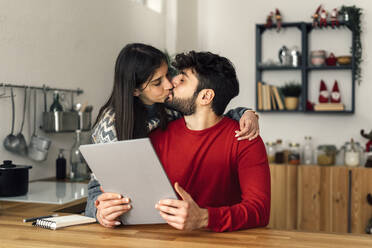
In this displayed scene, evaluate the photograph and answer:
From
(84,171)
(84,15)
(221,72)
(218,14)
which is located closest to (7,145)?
(84,171)

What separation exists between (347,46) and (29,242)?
148 inches

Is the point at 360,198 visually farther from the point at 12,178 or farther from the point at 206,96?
the point at 12,178

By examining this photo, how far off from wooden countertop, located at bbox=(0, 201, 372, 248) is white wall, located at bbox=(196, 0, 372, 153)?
3.14 meters

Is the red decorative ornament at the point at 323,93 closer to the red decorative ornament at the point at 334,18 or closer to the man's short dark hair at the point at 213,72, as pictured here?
the red decorative ornament at the point at 334,18

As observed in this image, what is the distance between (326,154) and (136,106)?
2.79 m

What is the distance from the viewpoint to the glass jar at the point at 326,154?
13.9 feet

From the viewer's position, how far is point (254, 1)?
15.4 feet

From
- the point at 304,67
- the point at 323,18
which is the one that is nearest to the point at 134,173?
the point at 304,67

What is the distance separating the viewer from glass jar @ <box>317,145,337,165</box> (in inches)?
167

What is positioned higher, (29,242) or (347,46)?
(347,46)

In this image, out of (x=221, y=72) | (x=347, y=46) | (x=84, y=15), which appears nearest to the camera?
(x=221, y=72)

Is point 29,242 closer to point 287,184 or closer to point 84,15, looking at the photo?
point 84,15

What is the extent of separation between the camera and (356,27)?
426 cm

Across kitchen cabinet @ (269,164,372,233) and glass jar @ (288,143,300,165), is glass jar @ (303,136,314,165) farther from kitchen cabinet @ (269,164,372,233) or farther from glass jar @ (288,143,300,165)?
kitchen cabinet @ (269,164,372,233)
